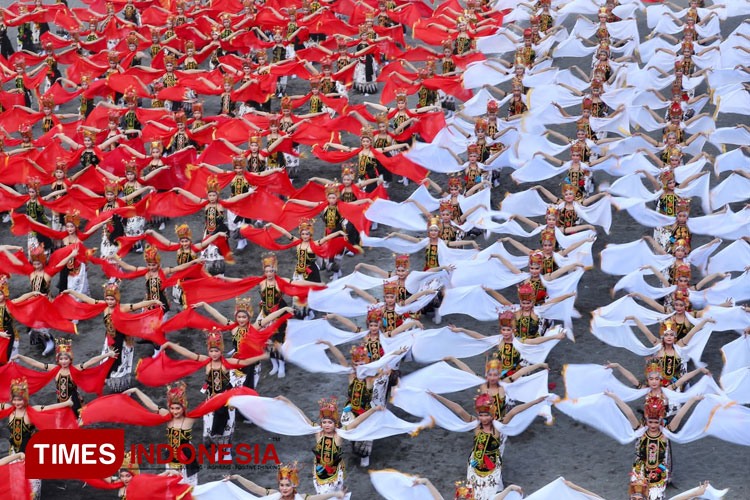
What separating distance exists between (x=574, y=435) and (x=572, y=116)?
9.87 m

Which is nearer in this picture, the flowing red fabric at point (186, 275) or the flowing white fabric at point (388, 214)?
the flowing red fabric at point (186, 275)

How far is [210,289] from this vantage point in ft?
69.5

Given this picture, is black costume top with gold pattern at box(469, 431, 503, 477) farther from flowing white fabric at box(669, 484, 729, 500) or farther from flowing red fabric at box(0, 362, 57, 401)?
flowing red fabric at box(0, 362, 57, 401)

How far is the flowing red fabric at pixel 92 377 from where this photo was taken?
18.8 metres

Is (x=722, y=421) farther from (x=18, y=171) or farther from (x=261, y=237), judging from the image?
(x=18, y=171)

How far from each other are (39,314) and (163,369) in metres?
3.04

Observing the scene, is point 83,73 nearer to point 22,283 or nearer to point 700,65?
point 22,283

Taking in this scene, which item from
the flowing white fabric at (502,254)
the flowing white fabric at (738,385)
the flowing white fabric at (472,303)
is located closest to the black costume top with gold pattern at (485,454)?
the flowing white fabric at (738,385)

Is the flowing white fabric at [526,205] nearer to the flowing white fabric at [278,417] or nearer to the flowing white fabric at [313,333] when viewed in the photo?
the flowing white fabric at [313,333]

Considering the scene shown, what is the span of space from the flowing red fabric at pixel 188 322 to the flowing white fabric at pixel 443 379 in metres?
3.78

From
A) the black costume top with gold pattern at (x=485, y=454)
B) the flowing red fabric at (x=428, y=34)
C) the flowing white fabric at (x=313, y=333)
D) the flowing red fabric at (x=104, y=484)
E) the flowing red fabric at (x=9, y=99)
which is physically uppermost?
the flowing red fabric at (x=428, y=34)

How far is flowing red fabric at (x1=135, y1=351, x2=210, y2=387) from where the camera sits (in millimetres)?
18969

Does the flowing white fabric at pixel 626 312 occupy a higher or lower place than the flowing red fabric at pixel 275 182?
lower

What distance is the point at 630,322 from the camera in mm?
19406
